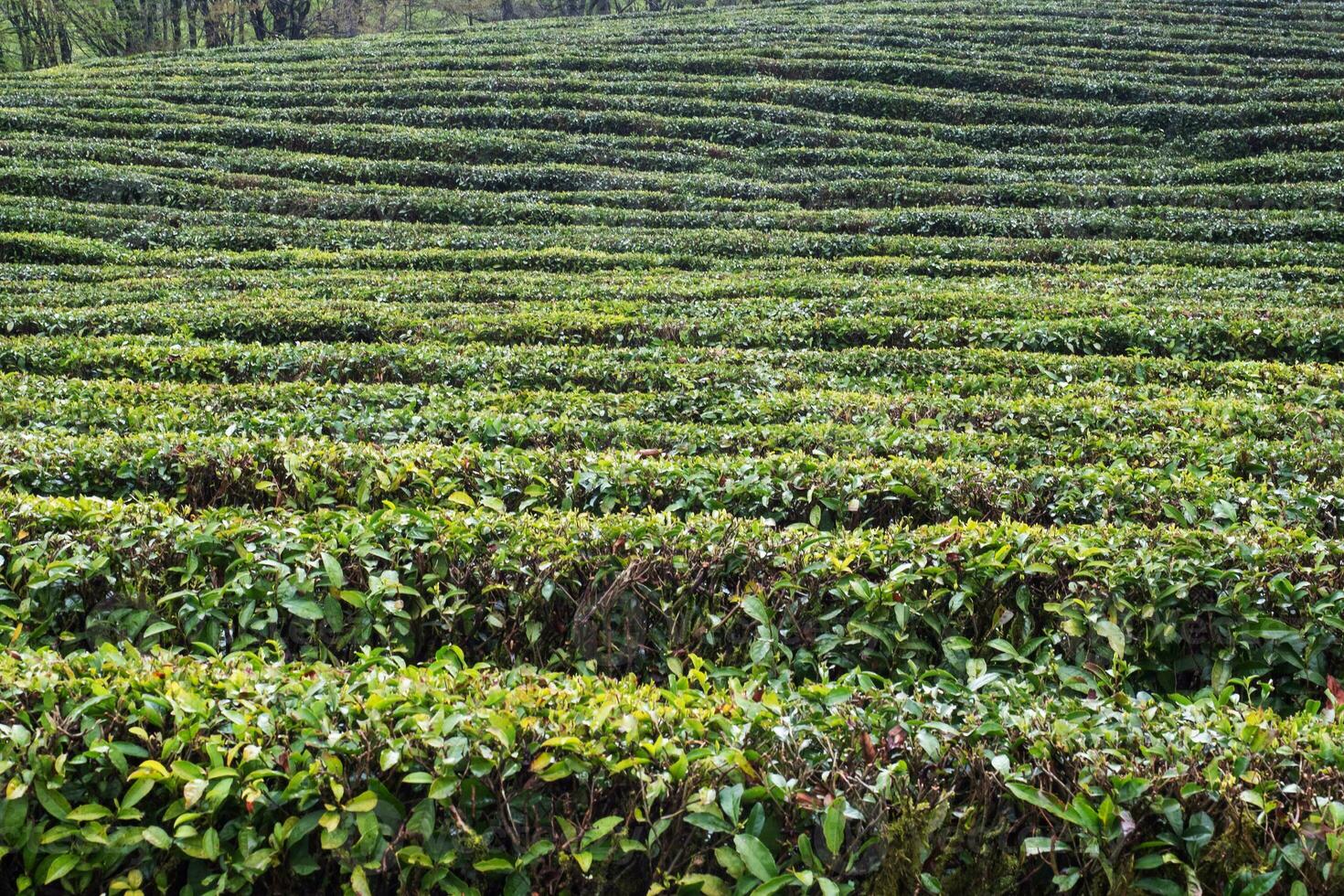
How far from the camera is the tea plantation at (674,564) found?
3.19 metres

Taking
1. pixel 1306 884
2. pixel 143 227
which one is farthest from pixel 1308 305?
pixel 143 227

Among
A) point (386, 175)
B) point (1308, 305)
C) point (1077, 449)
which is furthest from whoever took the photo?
point (386, 175)

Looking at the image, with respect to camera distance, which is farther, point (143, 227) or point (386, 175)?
point (386, 175)

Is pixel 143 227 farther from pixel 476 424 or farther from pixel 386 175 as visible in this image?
pixel 476 424

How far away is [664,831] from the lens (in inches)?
128

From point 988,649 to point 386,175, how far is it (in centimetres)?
2600

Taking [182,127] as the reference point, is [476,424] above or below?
below

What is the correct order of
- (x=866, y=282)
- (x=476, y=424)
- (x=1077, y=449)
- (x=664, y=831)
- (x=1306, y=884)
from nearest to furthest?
(x=1306, y=884), (x=664, y=831), (x=1077, y=449), (x=476, y=424), (x=866, y=282)

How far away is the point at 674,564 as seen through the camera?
534 centimetres

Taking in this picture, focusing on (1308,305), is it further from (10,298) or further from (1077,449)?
(10,298)

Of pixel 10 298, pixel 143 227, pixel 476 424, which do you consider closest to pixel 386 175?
pixel 143 227

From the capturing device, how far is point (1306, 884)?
299cm

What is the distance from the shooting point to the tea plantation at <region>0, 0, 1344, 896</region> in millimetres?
3189

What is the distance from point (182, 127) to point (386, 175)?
8385 mm
